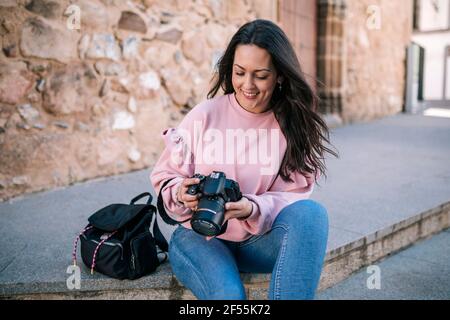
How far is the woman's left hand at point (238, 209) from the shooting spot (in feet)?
4.83

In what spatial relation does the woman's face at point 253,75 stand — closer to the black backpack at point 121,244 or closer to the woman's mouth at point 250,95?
the woman's mouth at point 250,95

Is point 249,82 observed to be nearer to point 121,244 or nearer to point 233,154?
point 233,154

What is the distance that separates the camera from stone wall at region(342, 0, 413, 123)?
6.87 metres

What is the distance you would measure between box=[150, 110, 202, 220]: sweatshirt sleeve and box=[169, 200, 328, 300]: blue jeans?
0.43 feet

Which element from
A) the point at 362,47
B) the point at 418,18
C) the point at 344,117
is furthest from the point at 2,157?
the point at 418,18

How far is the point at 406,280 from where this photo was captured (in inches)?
88.4

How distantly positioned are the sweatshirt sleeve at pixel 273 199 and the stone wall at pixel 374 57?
526cm
